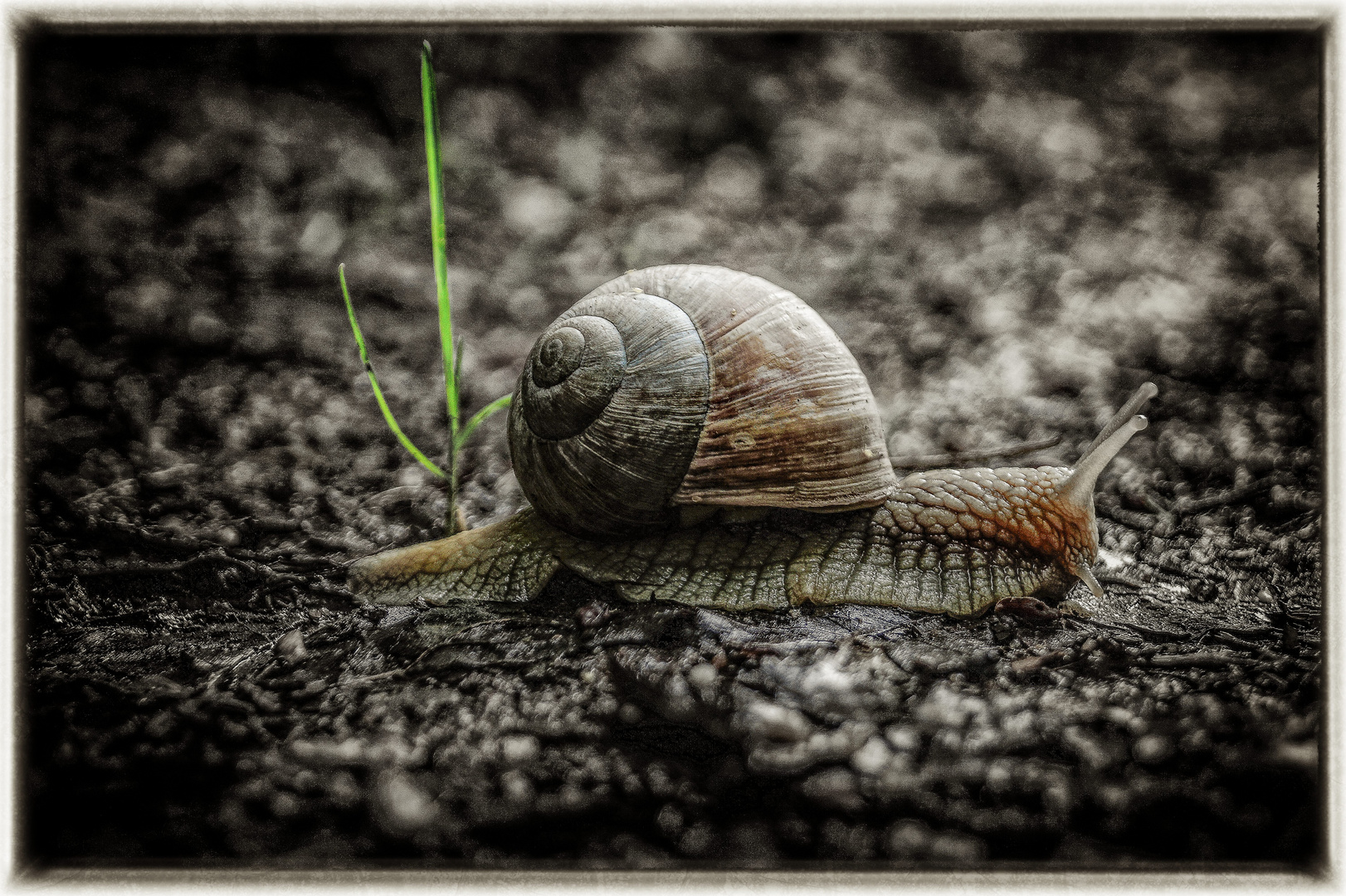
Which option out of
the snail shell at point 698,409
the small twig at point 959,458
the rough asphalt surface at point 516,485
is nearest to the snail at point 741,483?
the snail shell at point 698,409

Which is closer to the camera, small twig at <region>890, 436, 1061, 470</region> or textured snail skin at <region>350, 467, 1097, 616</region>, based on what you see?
textured snail skin at <region>350, 467, 1097, 616</region>

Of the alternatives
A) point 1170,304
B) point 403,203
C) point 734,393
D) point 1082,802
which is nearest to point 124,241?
point 403,203

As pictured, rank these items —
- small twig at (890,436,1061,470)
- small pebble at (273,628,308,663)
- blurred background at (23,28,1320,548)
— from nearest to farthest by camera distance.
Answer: small pebble at (273,628,308,663) < small twig at (890,436,1061,470) < blurred background at (23,28,1320,548)

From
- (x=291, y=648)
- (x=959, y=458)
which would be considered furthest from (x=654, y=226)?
(x=291, y=648)

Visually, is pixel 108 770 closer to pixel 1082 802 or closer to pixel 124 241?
pixel 1082 802

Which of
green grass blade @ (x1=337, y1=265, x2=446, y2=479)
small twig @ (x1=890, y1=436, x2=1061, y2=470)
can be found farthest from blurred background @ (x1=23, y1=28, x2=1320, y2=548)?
green grass blade @ (x1=337, y1=265, x2=446, y2=479)

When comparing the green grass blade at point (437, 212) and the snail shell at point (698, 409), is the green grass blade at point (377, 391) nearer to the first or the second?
the green grass blade at point (437, 212)

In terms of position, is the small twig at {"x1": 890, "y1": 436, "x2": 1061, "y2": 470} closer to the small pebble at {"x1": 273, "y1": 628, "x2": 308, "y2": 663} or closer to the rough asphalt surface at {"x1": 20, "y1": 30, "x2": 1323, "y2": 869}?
the rough asphalt surface at {"x1": 20, "y1": 30, "x2": 1323, "y2": 869}
